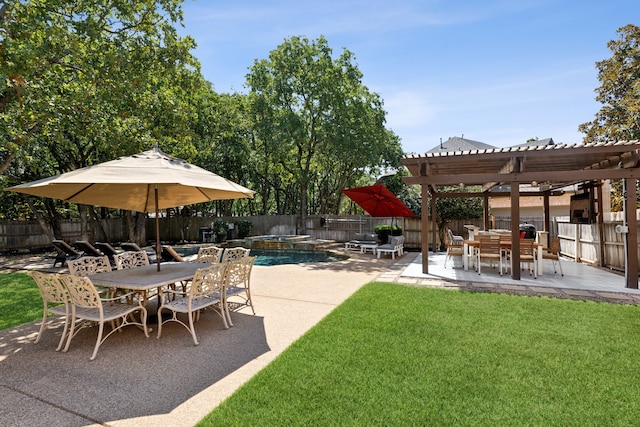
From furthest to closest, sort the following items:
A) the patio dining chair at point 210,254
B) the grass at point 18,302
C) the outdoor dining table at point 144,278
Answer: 1. the patio dining chair at point 210,254
2. the grass at point 18,302
3. the outdoor dining table at point 144,278

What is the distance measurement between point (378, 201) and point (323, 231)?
6.69m

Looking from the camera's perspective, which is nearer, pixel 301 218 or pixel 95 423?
pixel 95 423

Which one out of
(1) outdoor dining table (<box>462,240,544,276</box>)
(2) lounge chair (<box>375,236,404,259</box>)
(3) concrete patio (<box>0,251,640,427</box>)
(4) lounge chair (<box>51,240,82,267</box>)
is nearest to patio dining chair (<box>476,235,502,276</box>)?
(1) outdoor dining table (<box>462,240,544,276</box>)

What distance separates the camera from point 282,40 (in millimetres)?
16078

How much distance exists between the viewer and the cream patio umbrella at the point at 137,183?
3654 mm

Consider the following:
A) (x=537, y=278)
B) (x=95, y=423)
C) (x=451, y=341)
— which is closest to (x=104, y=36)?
(x=95, y=423)

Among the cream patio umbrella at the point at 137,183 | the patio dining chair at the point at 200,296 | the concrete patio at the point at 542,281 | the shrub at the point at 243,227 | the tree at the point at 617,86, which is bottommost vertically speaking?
the concrete patio at the point at 542,281

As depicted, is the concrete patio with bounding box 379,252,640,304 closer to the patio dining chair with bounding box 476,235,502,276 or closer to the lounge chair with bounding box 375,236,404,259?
the patio dining chair with bounding box 476,235,502,276

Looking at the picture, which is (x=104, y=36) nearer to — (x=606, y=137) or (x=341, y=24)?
(x=341, y=24)

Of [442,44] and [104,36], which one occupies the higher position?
[442,44]

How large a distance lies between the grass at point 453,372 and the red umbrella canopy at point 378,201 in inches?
281

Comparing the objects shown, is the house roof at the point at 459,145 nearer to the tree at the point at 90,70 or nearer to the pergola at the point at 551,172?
the pergola at the point at 551,172

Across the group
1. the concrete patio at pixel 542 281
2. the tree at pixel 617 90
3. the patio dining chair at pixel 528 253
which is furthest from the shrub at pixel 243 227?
the tree at pixel 617 90

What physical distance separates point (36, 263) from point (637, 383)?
15.8 metres
